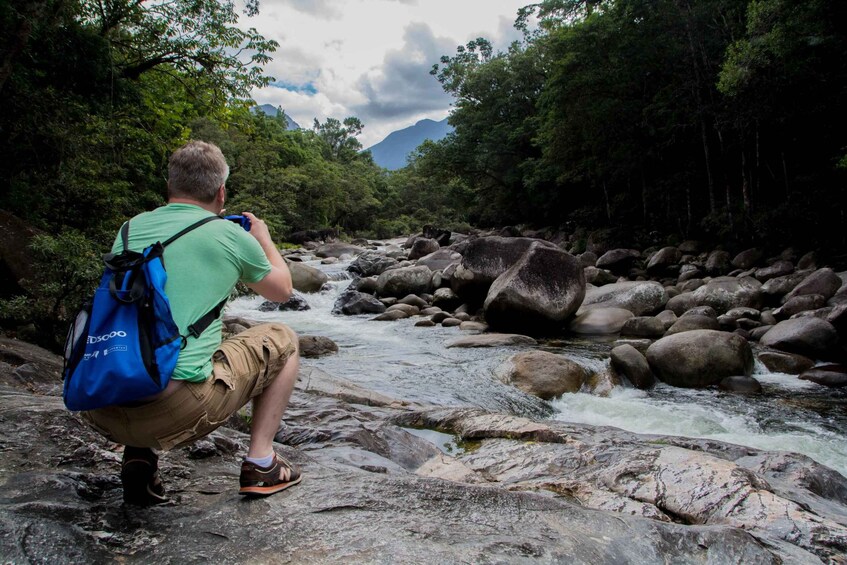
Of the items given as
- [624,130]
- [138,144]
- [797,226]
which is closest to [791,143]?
[797,226]

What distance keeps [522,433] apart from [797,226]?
51.7 feet

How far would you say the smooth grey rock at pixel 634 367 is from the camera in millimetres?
7508

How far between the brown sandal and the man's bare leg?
2.3 inches

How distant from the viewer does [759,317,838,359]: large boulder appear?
8492 mm

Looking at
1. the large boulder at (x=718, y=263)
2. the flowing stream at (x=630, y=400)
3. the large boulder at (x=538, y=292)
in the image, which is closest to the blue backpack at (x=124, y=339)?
the flowing stream at (x=630, y=400)

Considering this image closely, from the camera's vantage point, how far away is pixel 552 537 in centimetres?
214

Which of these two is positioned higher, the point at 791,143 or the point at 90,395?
the point at 791,143

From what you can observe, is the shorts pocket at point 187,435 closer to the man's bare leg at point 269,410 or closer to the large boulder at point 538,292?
the man's bare leg at point 269,410

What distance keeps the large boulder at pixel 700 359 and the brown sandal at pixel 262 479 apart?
682 cm

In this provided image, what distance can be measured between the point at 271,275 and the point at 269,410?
63 cm

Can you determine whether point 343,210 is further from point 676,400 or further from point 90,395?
point 90,395

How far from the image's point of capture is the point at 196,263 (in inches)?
76.2

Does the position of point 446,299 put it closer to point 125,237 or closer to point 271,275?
point 271,275

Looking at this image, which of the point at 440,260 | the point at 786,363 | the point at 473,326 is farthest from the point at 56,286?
the point at 440,260
